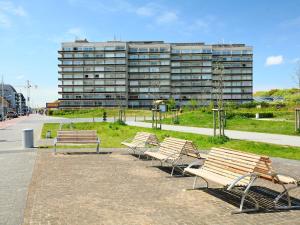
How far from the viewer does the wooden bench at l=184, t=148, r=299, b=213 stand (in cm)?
713

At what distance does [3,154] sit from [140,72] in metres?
110

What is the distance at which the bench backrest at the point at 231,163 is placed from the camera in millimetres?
7406

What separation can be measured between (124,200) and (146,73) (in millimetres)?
117476

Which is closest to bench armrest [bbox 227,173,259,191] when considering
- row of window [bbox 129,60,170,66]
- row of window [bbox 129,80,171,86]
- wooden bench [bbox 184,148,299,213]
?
wooden bench [bbox 184,148,299,213]

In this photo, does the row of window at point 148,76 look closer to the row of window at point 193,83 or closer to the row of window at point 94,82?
the row of window at point 193,83

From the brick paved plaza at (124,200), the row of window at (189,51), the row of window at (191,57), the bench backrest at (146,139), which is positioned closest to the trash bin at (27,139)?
the bench backrest at (146,139)

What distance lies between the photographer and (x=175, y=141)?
11.6 m

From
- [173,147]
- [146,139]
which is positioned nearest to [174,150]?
[173,147]

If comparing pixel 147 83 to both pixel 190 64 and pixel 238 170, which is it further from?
pixel 238 170

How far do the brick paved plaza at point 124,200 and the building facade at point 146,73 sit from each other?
352 feet

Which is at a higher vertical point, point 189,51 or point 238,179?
point 189,51

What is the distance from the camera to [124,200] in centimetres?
781

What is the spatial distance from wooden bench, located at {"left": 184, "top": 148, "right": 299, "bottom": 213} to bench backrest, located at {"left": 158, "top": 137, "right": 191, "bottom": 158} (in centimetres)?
217

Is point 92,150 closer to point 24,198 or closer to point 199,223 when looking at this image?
point 24,198
